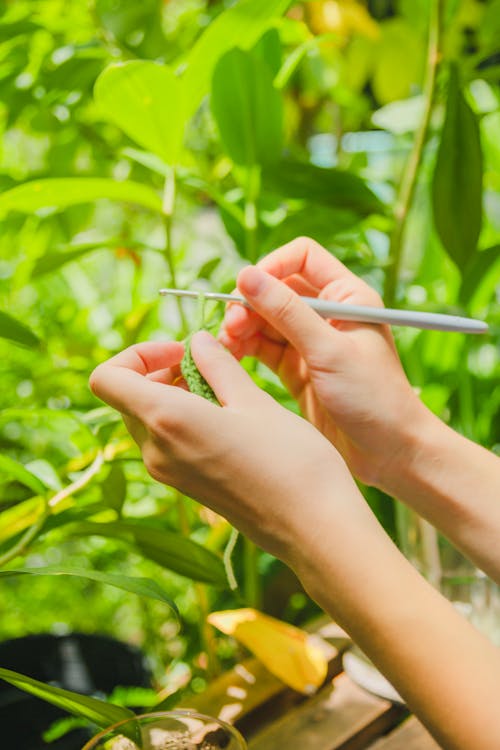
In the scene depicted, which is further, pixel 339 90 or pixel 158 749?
pixel 339 90

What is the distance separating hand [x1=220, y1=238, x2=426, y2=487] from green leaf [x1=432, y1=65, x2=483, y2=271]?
0.61 feet

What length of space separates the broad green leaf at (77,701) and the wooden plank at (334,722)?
0.25m

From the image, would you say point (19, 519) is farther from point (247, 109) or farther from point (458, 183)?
point (458, 183)

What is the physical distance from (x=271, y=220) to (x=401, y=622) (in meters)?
0.57

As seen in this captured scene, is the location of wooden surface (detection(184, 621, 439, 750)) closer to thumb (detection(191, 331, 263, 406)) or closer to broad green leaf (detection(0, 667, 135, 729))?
broad green leaf (detection(0, 667, 135, 729))

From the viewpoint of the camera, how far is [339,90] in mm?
1285

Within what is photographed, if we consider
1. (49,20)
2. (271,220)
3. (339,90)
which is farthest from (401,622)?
(339,90)

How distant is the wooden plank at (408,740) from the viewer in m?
0.68

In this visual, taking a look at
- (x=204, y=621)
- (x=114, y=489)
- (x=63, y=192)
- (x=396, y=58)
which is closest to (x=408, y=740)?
(x=204, y=621)

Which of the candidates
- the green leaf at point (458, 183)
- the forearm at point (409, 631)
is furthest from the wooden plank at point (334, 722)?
the green leaf at point (458, 183)

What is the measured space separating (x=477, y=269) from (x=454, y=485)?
337 millimetres

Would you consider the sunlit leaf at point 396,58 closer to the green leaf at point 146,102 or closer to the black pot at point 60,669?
the green leaf at point 146,102

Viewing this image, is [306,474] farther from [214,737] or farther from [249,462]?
[214,737]

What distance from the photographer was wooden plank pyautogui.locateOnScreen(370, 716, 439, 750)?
684 millimetres
